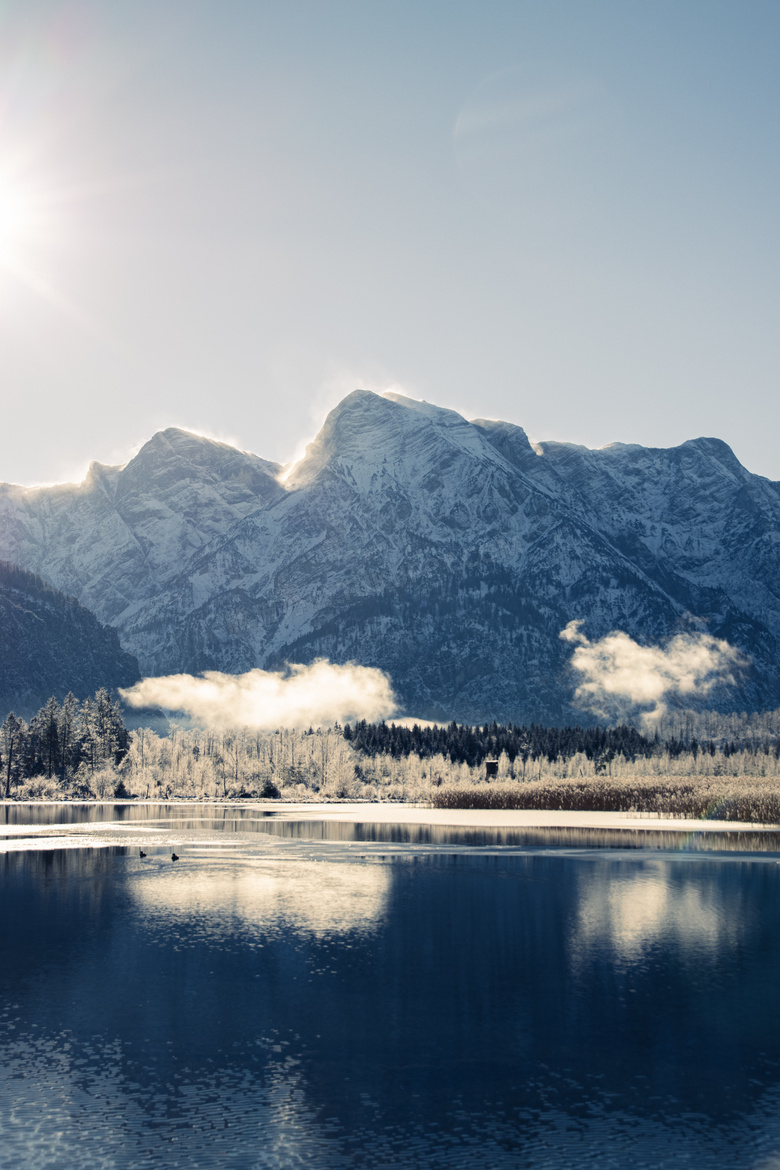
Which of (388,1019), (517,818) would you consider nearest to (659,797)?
(517,818)

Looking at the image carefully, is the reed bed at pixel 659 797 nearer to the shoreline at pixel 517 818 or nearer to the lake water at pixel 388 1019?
the shoreline at pixel 517 818

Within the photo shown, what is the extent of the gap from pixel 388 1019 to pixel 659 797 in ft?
444

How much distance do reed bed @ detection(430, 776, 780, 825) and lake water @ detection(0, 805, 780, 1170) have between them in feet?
229

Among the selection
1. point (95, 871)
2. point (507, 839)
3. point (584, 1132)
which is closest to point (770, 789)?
point (507, 839)

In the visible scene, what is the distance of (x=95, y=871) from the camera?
8500 cm

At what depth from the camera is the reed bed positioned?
148 m

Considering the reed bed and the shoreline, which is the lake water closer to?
the shoreline

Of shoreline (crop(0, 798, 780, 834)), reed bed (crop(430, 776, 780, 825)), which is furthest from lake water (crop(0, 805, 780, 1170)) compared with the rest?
reed bed (crop(430, 776, 780, 825))

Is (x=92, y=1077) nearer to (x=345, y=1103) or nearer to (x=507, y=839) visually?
(x=345, y=1103)

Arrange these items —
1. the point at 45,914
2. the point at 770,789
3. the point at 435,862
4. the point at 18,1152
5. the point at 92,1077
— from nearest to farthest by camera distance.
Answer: the point at 18,1152 → the point at 92,1077 → the point at 45,914 → the point at 435,862 → the point at 770,789

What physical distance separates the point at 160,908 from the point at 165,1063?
33.2m

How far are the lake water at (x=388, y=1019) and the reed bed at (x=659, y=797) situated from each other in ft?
229

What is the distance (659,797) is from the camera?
166 meters

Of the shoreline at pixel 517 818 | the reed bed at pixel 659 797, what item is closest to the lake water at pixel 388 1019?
the shoreline at pixel 517 818
